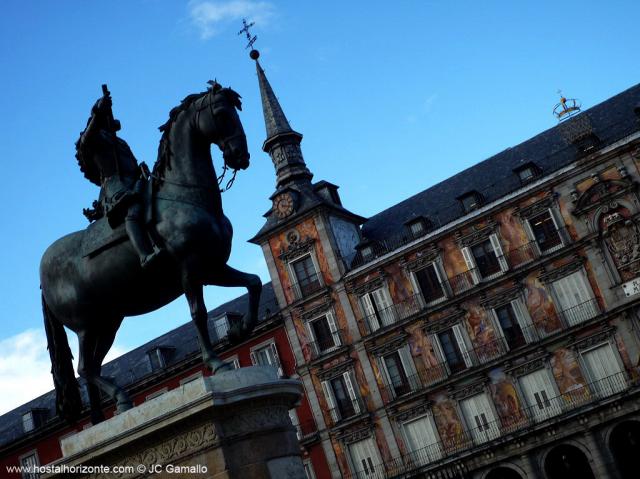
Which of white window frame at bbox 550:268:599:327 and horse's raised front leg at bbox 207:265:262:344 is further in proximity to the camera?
white window frame at bbox 550:268:599:327

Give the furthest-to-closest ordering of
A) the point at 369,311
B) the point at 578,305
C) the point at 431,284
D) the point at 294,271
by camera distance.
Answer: the point at 294,271, the point at 369,311, the point at 431,284, the point at 578,305

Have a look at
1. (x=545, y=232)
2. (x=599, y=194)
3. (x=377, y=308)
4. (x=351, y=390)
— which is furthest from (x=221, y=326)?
(x=599, y=194)

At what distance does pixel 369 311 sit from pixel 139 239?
3184 cm

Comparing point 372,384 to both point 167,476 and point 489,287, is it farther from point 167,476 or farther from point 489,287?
point 167,476

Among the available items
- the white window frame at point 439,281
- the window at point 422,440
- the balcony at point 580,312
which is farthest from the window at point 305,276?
the balcony at point 580,312

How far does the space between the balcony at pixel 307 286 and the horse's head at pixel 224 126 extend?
107 ft

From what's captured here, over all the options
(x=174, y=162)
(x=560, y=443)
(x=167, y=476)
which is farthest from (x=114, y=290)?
(x=560, y=443)

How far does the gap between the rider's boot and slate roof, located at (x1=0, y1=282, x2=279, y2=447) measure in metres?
34.6

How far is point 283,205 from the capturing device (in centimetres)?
4259

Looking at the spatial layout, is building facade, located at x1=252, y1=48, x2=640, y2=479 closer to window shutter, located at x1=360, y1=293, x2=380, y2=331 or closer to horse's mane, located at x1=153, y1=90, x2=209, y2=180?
window shutter, located at x1=360, y1=293, x2=380, y2=331

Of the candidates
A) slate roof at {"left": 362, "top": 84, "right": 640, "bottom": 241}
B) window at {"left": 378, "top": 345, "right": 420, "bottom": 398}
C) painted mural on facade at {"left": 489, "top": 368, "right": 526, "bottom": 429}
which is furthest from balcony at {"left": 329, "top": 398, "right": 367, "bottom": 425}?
slate roof at {"left": 362, "top": 84, "right": 640, "bottom": 241}

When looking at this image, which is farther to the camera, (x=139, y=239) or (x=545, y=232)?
(x=545, y=232)

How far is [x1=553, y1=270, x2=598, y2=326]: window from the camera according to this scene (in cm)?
3478

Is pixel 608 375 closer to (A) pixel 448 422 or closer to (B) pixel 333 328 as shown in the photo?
(A) pixel 448 422
